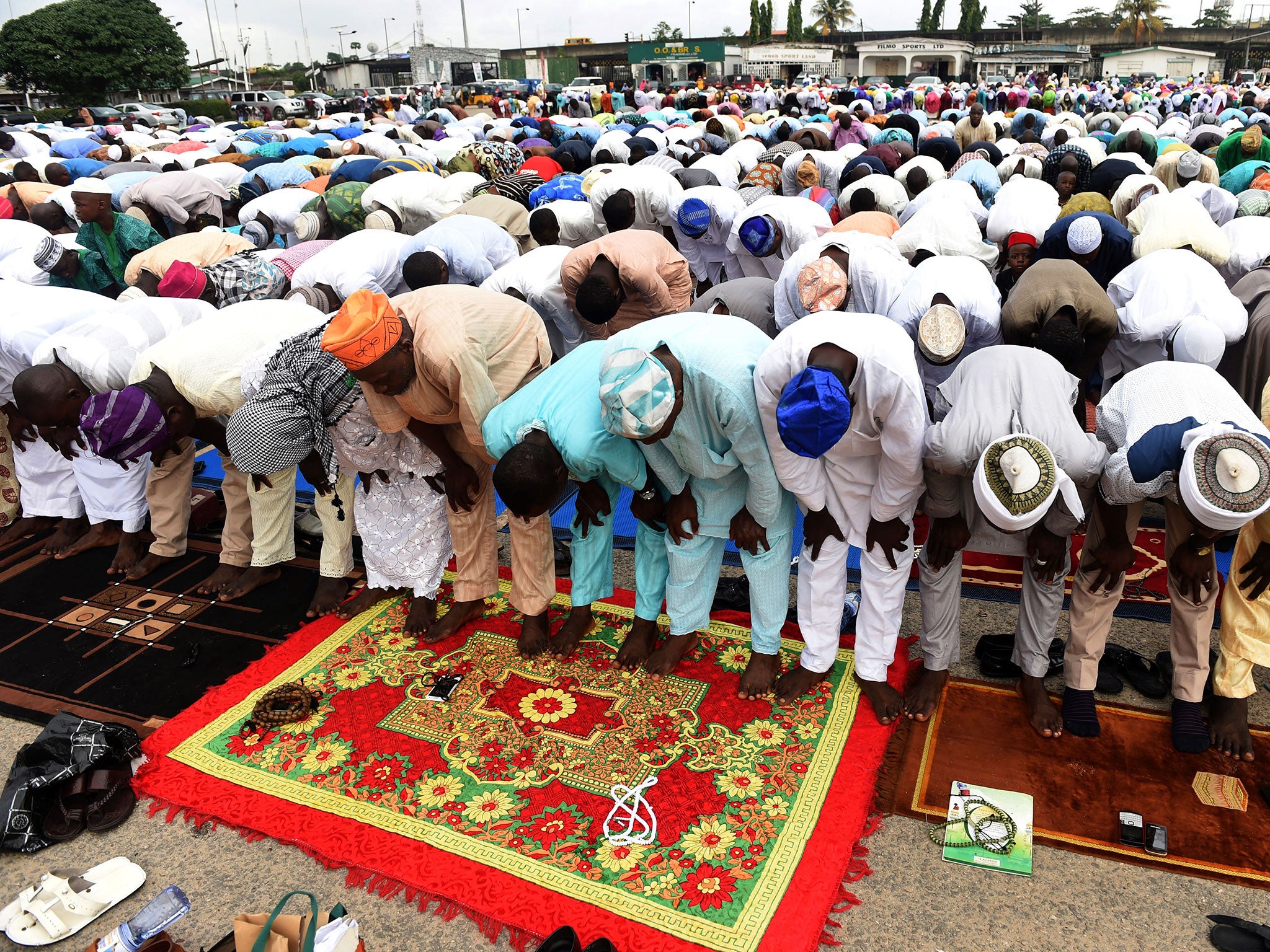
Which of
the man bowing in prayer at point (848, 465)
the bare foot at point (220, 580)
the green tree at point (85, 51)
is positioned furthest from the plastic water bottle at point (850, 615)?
the green tree at point (85, 51)

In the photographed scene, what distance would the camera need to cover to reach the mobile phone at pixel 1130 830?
2.05 meters

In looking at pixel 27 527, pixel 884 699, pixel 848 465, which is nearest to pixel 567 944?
pixel 884 699

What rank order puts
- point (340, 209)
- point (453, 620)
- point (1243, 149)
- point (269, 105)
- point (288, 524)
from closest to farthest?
1. point (453, 620)
2. point (288, 524)
3. point (340, 209)
4. point (1243, 149)
5. point (269, 105)

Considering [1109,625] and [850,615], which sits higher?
[1109,625]

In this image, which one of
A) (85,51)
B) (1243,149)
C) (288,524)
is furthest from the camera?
(85,51)

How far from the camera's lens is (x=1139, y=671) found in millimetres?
2604

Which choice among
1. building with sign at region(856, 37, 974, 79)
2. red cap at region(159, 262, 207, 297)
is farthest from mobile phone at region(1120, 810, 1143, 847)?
building with sign at region(856, 37, 974, 79)

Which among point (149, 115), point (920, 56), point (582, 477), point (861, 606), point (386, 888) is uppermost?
point (920, 56)

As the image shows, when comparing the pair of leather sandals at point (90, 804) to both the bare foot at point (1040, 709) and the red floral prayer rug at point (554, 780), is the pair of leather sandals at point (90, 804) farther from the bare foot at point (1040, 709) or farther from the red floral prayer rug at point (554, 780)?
the bare foot at point (1040, 709)

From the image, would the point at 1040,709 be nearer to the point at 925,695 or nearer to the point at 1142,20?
the point at 925,695

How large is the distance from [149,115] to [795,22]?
3502cm

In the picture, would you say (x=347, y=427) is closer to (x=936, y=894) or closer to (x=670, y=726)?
(x=670, y=726)

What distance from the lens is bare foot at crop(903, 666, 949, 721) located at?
2523mm

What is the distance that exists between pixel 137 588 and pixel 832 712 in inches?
117
